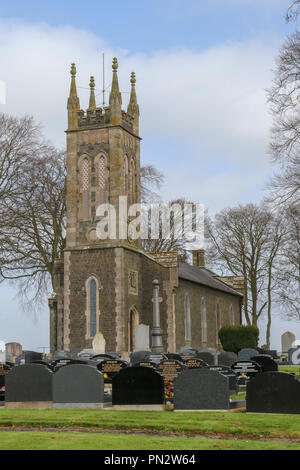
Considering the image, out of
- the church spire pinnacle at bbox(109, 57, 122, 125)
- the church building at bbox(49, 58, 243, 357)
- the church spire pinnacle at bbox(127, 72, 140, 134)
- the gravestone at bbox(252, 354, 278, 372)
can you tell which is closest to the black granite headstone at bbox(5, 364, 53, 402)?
the gravestone at bbox(252, 354, 278, 372)

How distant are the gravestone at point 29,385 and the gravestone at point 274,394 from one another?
560cm

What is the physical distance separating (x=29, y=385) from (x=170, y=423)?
5.87 m

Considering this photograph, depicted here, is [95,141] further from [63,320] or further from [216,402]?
[216,402]

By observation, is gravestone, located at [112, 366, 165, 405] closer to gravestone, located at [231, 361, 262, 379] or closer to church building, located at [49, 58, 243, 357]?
gravestone, located at [231, 361, 262, 379]

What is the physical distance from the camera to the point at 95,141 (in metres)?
43.8

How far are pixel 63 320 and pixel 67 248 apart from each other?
4.69 metres

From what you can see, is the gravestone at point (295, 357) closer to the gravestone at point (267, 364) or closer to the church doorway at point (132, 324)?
the church doorway at point (132, 324)

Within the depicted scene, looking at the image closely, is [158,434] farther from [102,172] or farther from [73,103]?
[73,103]

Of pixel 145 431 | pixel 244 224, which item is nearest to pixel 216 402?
pixel 145 431

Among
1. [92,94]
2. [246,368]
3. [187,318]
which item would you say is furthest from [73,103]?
[246,368]

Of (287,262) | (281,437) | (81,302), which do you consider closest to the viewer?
(281,437)

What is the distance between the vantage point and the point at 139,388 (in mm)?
17016

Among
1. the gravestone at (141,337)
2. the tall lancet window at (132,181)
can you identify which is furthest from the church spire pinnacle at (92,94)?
the gravestone at (141,337)
